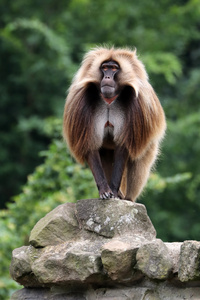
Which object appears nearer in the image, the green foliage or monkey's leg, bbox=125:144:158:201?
monkey's leg, bbox=125:144:158:201

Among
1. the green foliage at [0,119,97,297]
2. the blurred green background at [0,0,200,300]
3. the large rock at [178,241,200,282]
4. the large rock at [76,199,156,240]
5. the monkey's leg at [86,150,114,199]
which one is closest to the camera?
the large rock at [178,241,200,282]

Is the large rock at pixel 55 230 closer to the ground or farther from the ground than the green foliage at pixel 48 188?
closer to the ground

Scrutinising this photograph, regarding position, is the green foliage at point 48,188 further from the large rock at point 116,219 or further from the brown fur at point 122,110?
the large rock at point 116,219

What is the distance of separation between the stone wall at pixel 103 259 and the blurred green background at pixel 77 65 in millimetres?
7547

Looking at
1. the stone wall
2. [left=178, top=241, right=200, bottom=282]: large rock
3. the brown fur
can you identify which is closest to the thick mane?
the brown fur

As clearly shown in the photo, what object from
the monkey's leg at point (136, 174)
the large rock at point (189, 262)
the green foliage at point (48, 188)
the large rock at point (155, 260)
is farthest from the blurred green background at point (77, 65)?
the large rock at point (189, 262)

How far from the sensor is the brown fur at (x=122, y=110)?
16.5ft

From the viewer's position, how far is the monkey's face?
4.96 m

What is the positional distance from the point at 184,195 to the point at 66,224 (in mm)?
9158

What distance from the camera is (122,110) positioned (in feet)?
16.9

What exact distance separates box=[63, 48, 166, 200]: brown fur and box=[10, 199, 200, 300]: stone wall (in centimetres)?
63

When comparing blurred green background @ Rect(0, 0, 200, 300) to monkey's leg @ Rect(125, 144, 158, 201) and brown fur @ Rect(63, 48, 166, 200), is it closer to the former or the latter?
monkey's leg @ Rect(125, 144, 158, 201)

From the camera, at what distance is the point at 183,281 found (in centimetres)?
380

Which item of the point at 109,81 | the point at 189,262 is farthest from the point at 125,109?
the point at 189,262
